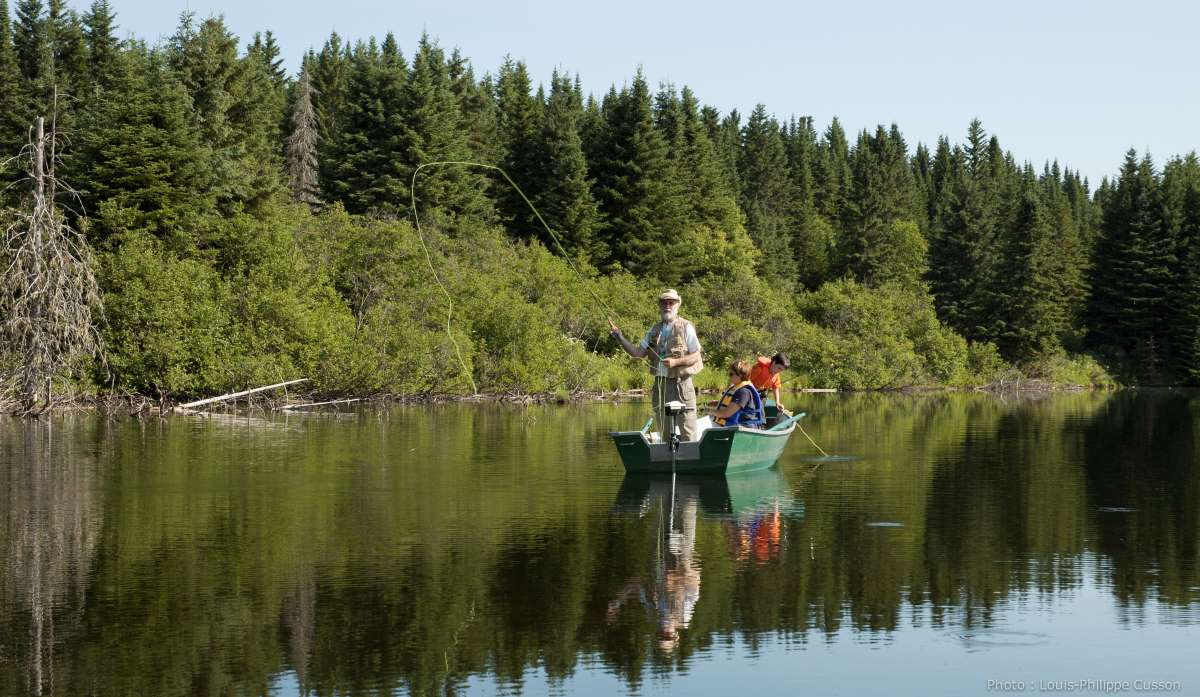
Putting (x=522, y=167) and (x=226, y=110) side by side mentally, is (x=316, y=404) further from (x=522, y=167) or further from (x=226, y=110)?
(x=522, y=167)

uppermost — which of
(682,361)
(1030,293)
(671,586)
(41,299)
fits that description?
(1030,293)

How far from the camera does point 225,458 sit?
22.7m

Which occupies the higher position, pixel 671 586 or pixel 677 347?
pixel 677 347

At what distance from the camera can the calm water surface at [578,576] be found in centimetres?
902

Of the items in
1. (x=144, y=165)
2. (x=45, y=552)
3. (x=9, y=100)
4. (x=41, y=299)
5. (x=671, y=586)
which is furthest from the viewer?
(x=9, y=100)

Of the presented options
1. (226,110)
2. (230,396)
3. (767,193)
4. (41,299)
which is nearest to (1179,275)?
(767,193)

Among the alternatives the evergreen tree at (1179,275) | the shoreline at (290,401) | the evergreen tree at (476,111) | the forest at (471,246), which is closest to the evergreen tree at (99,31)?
the forest at (471,246)

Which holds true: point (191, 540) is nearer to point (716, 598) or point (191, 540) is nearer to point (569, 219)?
point (716, 598)

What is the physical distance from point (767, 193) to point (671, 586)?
113m

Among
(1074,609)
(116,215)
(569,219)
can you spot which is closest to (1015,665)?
(1074,609)

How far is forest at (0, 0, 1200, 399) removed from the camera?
131ft

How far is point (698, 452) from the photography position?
2073 cm

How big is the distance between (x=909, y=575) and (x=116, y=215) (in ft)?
113

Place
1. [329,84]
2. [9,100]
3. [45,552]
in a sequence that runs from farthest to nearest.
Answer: [329,84] < [9,100] < [45,552]
